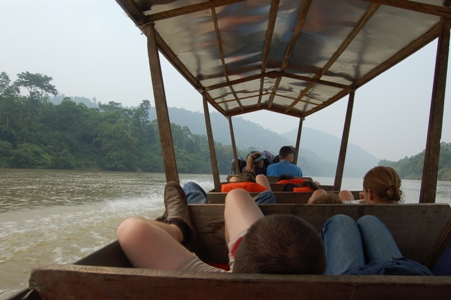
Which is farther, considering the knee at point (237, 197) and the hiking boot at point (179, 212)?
the hiking boot at point (179, 212)

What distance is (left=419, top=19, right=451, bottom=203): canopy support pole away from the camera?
289 cm

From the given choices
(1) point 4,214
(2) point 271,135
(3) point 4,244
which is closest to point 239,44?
(3) point 4,244

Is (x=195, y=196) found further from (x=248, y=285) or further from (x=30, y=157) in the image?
(x=30, y=157)

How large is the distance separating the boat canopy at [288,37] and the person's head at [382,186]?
155 centimetres

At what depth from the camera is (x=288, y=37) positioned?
4266mm

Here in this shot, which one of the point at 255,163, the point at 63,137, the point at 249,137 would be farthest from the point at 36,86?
the point at 249,137

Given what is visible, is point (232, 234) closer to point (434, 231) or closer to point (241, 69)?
point (434, 231)

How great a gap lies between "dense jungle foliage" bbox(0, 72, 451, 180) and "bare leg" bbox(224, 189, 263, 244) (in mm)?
40158

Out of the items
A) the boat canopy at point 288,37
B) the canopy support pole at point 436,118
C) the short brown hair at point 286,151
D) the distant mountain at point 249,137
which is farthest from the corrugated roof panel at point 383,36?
the distant mountain at point 249,137

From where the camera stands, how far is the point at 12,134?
3869cm

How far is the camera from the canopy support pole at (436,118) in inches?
114

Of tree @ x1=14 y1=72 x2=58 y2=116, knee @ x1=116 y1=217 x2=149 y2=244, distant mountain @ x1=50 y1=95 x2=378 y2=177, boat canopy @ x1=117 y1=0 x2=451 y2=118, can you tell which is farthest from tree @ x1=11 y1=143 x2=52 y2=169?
distant mountain @ x1=50 y1=95 x2=378 y2=177

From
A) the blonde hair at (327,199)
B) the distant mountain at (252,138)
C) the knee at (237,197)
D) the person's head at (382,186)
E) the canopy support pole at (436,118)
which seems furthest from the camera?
the distant mountain at (252,138)

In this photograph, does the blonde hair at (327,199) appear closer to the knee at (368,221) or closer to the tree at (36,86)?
the knee at (368,221)
